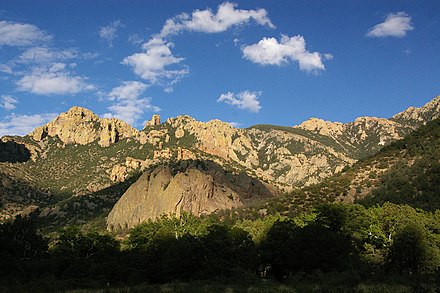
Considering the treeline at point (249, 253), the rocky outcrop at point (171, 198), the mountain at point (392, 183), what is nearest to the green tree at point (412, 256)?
the treeline at point (249, 253)

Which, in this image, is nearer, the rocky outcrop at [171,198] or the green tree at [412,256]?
A: the green tree at [412,256]

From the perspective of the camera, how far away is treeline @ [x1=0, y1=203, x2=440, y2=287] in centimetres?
2941

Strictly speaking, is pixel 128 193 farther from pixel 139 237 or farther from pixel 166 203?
pixel 139 237

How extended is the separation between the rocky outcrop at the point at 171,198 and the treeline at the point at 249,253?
53091mm

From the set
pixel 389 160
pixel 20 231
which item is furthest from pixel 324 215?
pixel 389 160

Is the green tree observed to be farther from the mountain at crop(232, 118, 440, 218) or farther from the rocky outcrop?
the rocky outcrop

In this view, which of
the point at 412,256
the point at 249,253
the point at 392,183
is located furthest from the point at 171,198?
the point at 412,256

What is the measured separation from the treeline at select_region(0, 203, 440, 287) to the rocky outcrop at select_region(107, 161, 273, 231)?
53.1 meters

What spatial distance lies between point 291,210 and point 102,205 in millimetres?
88207

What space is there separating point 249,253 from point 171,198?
69066mm

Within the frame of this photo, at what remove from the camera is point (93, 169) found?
620 ft

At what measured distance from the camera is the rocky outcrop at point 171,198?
4038 inches

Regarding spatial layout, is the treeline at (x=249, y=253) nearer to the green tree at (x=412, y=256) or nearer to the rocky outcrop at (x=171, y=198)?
the green tree at (x=412, y=256)

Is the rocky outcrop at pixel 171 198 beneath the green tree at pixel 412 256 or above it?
above
